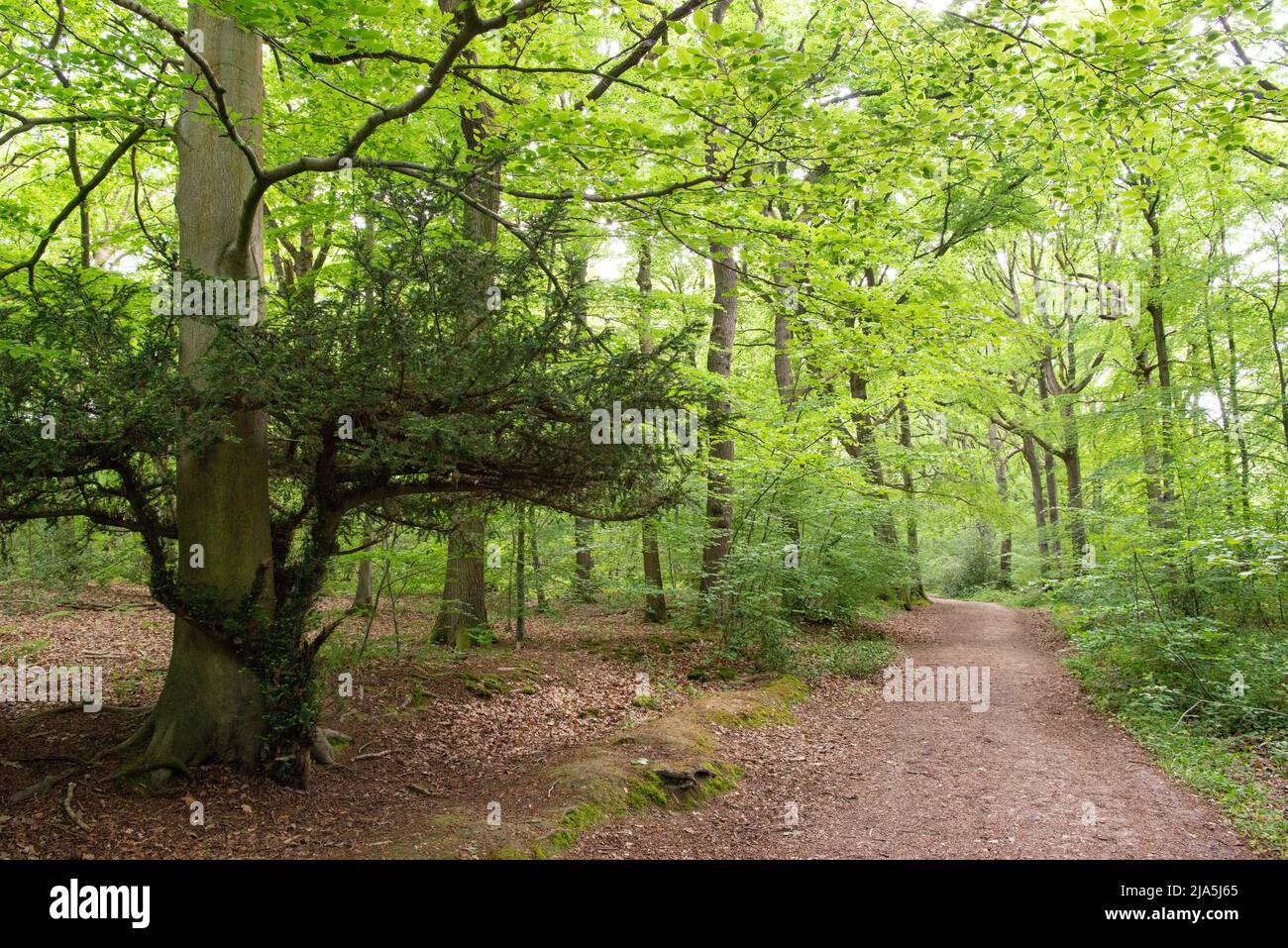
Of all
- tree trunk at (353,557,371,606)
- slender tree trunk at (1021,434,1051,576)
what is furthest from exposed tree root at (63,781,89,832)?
slender tree trunk at (1021,434,1051,576)

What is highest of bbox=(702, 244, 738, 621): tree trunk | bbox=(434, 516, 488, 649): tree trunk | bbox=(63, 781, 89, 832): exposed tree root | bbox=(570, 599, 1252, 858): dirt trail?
bbox=(702, 244, 738, 621): tree trunk

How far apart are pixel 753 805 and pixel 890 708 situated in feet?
13.9

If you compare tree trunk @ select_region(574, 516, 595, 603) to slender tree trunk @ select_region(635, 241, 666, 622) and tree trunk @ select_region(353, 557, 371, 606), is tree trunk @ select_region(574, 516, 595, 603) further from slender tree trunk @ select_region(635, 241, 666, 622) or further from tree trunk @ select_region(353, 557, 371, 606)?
tree trunk @ select_region(353, 557, 371, 606)

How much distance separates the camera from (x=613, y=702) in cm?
877

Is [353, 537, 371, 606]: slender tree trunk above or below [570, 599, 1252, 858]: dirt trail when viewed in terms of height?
above

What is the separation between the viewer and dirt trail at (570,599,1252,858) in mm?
5105

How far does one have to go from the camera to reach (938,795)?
20.5ft

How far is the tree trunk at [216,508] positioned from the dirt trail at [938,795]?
9.60 ft

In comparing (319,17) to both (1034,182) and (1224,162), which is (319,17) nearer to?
(1224,162)

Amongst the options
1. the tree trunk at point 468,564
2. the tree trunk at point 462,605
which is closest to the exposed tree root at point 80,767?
the tree trunk at point 468,564

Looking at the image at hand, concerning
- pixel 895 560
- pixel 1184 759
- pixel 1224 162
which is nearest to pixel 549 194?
pixel 1224 162

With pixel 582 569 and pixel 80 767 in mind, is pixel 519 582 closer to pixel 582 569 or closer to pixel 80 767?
pixel 582 569

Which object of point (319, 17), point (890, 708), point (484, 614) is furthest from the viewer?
point (484, 614)

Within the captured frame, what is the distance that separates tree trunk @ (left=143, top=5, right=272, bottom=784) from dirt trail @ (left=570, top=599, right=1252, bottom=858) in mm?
2927
